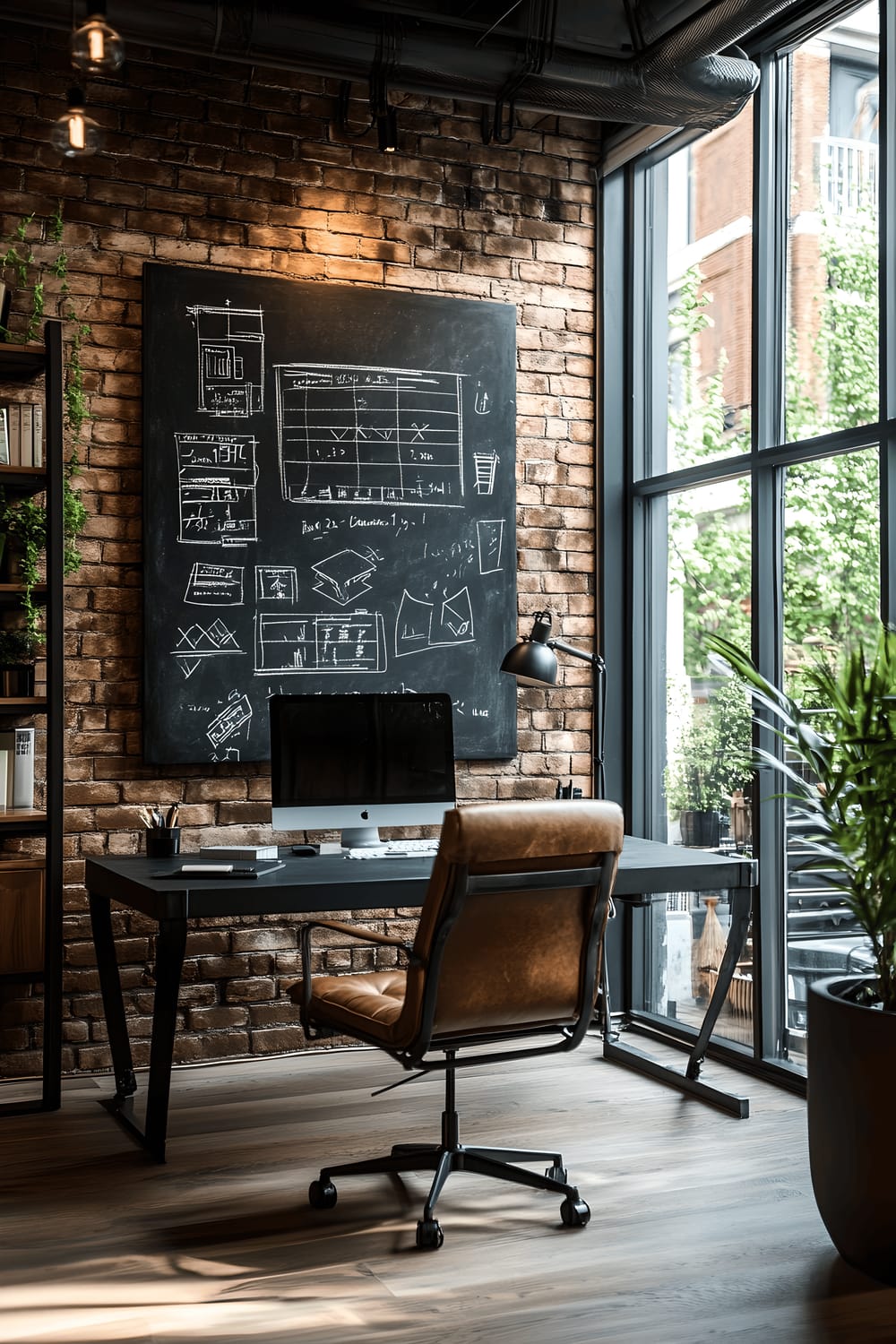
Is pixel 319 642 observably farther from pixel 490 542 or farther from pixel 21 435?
pixel 21 435

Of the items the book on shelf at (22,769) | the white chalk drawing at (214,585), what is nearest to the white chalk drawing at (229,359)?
the white chalk drawing at (214,585)

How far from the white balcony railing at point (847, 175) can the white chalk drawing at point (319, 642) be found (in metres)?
2.07

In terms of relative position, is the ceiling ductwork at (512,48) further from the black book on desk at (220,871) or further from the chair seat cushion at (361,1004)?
the chair seat cushion at (361,1004)

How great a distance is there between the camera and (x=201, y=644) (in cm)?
440

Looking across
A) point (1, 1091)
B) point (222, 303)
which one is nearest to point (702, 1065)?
point (1, 1091)

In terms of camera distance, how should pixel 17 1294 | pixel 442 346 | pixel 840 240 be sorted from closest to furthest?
pixel 17 1294
pixel 840 240
pixel 442 346

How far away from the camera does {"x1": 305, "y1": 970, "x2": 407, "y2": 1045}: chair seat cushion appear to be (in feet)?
9.60

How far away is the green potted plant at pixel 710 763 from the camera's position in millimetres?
4480

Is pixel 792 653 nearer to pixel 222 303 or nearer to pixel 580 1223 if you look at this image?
pixel 580 1223

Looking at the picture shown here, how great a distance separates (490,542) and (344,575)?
2.01 feet

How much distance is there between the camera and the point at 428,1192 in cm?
312

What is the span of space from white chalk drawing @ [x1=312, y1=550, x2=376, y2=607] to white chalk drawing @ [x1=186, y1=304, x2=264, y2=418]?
0.60 m

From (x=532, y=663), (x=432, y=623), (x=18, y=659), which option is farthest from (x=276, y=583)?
(x=532, y=663)

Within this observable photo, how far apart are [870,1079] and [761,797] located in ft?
5.52
